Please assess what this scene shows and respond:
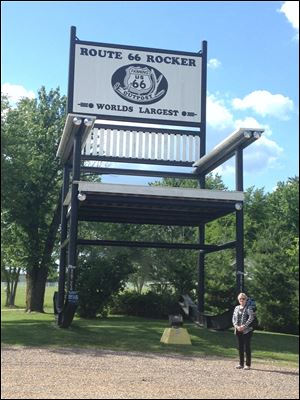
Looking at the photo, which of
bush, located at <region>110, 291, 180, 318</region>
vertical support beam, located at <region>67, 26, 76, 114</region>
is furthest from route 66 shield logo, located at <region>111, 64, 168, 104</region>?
bush, located at <region>110, 291, 180, 318</region>

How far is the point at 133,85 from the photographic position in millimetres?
10617

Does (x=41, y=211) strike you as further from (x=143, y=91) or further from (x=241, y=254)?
(x=241, y=254)

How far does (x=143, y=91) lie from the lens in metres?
10.6

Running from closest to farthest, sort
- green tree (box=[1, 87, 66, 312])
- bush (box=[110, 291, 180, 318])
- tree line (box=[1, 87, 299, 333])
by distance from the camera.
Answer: tree line (box=[1, 87, 299, 333])
bush (box=[110, 291, 180, 318])
green tree (box=[1, 87, 66, 312])

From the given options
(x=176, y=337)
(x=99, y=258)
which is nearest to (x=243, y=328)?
(x=176, y=337)

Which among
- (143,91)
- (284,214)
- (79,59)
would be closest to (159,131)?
(143,91)

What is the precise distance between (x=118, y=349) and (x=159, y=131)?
4708 millimetres

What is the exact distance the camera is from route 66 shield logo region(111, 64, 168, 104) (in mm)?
10469

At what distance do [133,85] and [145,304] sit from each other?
6.45m

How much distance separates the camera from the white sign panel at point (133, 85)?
34.1 ft

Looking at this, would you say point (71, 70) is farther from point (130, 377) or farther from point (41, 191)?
point (130, 377)

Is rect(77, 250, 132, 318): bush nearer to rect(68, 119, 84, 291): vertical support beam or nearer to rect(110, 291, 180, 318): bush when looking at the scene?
rect(110, 291, 180, 318): bush

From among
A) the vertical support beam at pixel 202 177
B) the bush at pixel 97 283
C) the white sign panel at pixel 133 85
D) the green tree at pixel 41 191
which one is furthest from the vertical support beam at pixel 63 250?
the green tree at pixel 41 191

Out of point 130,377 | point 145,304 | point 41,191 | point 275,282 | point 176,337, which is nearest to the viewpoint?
point 130,377
